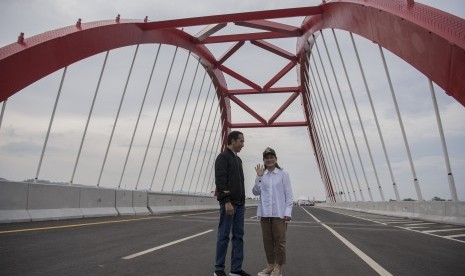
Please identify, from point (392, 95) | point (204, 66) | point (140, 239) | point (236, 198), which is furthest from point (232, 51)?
point (236, 198)

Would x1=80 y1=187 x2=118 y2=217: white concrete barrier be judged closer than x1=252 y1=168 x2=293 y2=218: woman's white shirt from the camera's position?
No

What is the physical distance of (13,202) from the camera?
9375 millimetres

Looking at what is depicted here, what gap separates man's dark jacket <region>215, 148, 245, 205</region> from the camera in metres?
4.54

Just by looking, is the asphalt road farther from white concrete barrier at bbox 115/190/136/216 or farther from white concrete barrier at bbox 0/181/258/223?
white concrete barrier at bbox 115/190/136/216

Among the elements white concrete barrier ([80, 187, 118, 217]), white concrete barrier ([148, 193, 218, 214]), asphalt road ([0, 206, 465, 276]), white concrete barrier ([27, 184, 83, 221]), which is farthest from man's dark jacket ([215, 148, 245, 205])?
white concrete barrier ([148, 193, 218, 214])

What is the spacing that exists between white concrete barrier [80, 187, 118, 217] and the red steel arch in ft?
13.5

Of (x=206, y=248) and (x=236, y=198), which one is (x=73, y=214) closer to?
(x=206, y=248)

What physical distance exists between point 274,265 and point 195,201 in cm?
2005

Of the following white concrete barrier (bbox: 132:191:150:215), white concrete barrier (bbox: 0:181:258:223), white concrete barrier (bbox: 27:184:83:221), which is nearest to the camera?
white concrete barrier (bbox: 0:181:258:223)

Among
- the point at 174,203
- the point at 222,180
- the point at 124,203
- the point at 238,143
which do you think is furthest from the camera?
the point at 174,203

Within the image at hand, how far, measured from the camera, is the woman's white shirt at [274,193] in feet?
15.4

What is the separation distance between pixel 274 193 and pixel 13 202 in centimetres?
719

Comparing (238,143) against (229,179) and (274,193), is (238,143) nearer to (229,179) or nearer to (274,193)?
(229,179)

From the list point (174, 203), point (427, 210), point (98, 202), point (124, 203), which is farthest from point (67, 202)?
point (427, 210)
